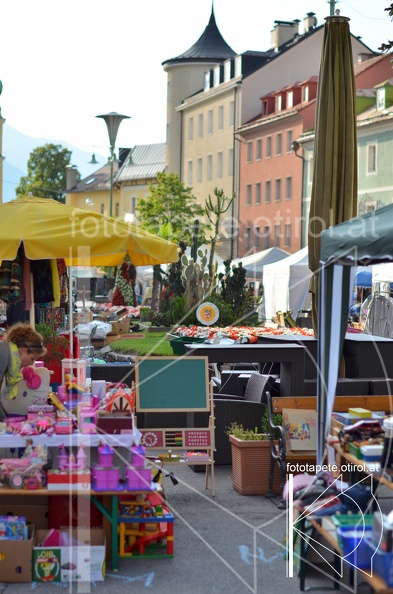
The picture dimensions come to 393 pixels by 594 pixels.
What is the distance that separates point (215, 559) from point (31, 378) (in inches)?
83.4

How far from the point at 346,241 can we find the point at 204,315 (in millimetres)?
12004

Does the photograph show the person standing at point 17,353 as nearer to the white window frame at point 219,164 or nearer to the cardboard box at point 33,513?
the cardboard box at point 33,513

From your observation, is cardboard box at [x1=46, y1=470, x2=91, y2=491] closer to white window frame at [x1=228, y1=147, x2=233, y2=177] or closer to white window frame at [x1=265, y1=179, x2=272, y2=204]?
white window frame at [x1=265, y1=179, x2=272, y2=204]

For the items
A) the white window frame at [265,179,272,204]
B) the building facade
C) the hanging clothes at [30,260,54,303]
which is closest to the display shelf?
the hanging clothes at [30,260,54,303]

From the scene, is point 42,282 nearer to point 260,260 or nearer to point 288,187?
point 260,260

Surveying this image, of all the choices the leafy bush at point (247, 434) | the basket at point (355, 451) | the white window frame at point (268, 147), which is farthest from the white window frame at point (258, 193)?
the basket at point (355, 451)

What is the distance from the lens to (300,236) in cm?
5728

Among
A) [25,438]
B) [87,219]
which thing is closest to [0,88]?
[87,219]

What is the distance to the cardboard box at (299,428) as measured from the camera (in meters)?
9.14

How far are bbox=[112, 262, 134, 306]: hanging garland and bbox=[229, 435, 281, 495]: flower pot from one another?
2127 centimetres

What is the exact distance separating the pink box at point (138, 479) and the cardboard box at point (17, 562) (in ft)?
2.67

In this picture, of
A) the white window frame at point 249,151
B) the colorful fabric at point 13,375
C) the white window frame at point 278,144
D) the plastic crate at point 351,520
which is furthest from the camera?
the white window frame at point 249,151

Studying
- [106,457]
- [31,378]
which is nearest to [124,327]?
[31,378]

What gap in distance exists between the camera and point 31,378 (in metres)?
8.13
